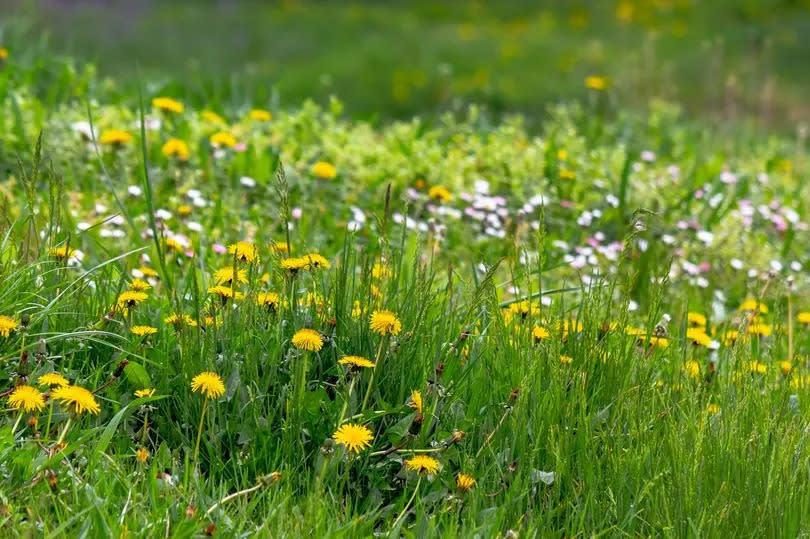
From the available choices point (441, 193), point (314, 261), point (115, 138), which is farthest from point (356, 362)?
point (115, 138)

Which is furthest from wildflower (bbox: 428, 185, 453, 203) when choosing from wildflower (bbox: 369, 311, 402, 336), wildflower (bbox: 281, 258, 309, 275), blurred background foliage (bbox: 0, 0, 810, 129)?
blurred background foliage (bbox: 0, 0, 810, 129)

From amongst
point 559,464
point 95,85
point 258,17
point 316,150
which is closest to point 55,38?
point 258,17

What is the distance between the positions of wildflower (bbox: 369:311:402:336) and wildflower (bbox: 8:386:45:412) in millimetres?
753

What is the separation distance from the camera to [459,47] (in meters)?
15.5

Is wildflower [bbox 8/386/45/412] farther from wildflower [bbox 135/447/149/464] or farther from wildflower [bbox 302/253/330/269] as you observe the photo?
wildflower [bbox 302/253/330/269]

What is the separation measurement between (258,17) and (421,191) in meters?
12.7

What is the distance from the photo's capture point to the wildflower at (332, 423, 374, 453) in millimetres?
2240

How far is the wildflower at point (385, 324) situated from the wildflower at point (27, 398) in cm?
75

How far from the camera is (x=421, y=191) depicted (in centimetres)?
543

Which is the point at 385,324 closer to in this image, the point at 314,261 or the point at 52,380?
the point at 314,261

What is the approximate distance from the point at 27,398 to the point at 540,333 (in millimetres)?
1320

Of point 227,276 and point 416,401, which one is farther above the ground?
point 227,276

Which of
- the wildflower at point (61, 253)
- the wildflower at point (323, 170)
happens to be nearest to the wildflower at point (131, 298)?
the wildflower at point (61, 253)

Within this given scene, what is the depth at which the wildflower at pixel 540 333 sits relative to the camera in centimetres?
280
